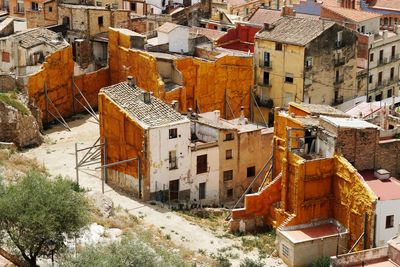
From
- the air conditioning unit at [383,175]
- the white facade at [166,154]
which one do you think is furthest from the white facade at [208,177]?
the air conditioning unit at [383,175]

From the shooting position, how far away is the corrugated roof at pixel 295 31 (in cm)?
7975

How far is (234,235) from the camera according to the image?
A: 62.0 m

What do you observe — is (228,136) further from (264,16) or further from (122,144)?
(264,16)

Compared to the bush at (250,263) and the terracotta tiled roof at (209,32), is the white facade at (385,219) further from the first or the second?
the terracotta tiled roof at (209,32)

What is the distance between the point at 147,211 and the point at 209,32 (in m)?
31.2

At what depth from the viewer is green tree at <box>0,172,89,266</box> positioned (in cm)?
4628

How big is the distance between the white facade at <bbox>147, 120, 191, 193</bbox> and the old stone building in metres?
18.6

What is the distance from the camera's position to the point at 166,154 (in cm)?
6475

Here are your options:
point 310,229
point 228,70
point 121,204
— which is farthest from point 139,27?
point 310,229

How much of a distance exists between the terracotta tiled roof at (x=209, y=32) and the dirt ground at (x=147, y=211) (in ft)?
54.7

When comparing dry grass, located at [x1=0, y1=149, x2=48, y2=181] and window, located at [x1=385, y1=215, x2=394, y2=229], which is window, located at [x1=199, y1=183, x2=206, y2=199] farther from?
window, located at [x1=385, y1=215, x2=394, y2=229]

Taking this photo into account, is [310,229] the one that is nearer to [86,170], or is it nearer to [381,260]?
[381,260]

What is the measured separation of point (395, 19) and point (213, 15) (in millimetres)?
20369

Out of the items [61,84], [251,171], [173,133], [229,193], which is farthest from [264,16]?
[173,133]
